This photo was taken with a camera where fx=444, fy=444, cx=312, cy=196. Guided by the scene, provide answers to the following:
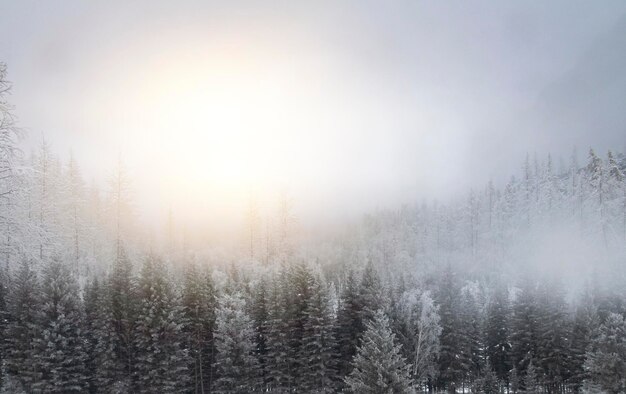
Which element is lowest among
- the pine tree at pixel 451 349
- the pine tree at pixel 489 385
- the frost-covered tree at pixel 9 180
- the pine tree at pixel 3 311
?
the pine tree at pixel 489 385

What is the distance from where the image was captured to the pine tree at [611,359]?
43.8 meters

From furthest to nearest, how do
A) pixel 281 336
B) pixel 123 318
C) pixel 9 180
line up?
pixel 281 336 → pixel 123 318 → pixel 9 180

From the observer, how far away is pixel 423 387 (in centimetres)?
6900

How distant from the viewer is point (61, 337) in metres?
42.4

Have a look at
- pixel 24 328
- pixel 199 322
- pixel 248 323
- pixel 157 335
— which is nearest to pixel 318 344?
pixel 248 323

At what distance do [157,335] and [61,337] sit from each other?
8687 mm

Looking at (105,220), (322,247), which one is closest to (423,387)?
(105,220)

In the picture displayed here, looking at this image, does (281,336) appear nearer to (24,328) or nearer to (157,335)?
(157,335)

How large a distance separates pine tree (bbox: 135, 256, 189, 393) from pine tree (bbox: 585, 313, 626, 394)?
42132 mm

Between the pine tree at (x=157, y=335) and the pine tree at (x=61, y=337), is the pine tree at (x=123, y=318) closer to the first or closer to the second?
the pine tree at (x=157, y=335)

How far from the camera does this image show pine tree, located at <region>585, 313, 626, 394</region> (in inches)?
Result: 1726

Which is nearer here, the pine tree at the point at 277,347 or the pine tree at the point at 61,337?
the pine tree at the point at 61,337

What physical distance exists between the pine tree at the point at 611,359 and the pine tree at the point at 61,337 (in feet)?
167

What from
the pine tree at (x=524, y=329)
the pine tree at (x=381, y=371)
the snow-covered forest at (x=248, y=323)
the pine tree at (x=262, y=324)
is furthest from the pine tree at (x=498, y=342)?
the pine tree at (x=381, y=371)
